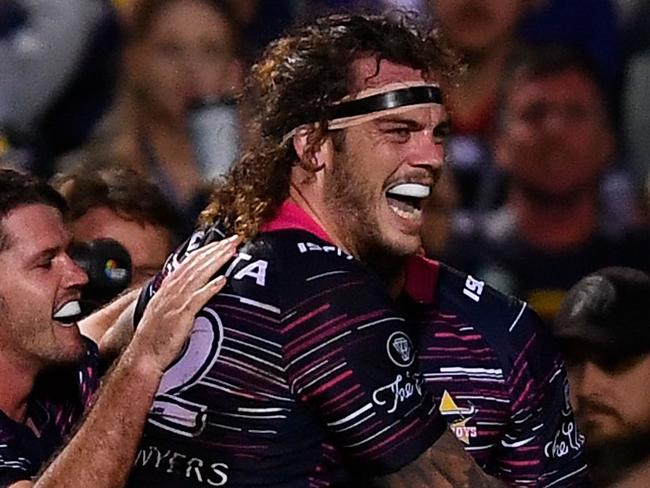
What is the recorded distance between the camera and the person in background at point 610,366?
3.29 metres

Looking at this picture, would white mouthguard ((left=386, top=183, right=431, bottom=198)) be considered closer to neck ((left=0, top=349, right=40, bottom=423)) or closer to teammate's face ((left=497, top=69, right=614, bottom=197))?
neck ((left=0, top=349, right=40, bottom=423))

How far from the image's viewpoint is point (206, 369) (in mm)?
2346

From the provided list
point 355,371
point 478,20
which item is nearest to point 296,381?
point 355,371

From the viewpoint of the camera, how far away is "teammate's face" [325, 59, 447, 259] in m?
2.45

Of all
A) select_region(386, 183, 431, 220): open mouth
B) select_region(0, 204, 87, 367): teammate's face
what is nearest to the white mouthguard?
select_region(386, 183, 431, 220): open mouth

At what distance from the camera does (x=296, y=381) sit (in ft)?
7.50

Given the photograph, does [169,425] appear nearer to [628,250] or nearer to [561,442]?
[561,442]

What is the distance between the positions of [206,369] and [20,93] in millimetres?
2420

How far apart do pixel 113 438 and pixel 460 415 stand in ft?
1.83

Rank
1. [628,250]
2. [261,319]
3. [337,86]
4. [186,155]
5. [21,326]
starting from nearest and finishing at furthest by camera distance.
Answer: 1. [261,319]
2. [337,86]
3. [21,326]
4. [628,250]
5. [186,155]

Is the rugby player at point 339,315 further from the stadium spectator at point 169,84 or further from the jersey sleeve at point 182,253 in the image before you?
the stadium spectator at point 169,84

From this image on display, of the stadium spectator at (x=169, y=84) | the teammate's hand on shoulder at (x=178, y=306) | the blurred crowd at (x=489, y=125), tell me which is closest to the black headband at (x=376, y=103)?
the teammate's hand on shoulder at (x=178, y=306)

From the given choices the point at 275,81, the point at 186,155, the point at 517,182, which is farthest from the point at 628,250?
the point at 275,81

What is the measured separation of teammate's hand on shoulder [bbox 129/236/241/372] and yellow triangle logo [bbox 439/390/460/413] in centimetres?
43
